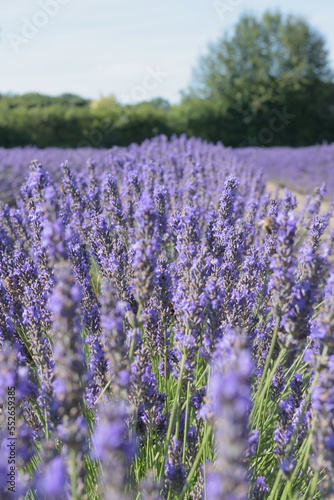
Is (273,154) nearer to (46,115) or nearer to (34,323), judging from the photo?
(46,115)

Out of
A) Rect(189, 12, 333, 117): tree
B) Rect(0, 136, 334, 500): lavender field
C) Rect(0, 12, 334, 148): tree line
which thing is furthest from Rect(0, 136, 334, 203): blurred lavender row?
Rect(189, 12, 333, 117): tree

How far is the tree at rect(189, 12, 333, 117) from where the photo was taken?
84.0 ft

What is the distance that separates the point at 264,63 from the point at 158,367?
27550 millimetres

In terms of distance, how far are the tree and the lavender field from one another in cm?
2426

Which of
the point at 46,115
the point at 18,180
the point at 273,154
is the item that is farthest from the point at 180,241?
the point at 46,115

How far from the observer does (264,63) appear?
26.6 m

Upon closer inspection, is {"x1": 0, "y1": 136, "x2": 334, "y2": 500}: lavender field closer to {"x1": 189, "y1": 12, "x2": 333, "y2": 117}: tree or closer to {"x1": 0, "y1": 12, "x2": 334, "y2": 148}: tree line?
{"x1": 0, "y1": 12, "x2": 334, "y2": 148}: tree line

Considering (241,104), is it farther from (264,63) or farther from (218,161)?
(218,161)

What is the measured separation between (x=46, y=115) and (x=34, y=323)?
1865 centimetres

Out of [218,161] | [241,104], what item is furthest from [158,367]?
[241,104]

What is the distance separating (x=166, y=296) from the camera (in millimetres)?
1977

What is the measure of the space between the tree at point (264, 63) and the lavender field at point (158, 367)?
2426 centimetres

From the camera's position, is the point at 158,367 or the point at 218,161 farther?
the point at 218,161

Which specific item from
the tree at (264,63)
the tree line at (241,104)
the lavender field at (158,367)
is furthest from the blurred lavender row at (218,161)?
the tree at (264,63)
